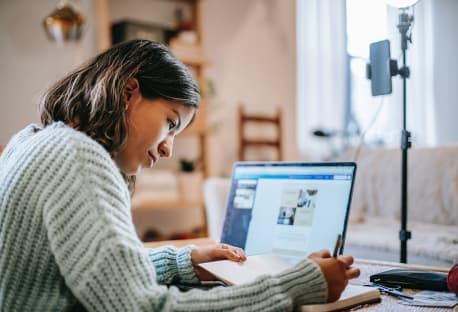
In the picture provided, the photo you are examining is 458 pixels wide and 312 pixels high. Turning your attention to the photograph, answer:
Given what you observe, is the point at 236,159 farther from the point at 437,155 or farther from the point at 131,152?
the point at 131,152

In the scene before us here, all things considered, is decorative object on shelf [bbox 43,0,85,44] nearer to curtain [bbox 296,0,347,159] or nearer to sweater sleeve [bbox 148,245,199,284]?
curtain [bbox 296,0,347,159]

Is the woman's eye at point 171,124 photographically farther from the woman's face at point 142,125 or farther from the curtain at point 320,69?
the curtain at point 320,69

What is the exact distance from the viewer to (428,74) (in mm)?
3877

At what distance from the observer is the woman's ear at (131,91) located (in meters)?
0.84

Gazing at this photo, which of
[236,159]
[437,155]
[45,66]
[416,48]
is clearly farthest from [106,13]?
[416,48]

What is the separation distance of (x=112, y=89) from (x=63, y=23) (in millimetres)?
2054

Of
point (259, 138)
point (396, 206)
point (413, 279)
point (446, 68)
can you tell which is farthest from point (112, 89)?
point (446, 68)

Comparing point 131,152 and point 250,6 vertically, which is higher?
point 250,6

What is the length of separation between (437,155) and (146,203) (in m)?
1.66

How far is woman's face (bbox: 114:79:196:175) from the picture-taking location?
2.81 feet

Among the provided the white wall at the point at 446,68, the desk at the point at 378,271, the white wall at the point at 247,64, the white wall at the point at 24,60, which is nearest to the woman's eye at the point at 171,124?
the desk at the point at 378,271

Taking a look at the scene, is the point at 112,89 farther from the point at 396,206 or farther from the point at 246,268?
the point at 396,206

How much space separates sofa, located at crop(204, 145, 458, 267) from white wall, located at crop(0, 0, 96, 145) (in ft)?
4.24

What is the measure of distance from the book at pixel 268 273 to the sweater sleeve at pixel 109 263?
43 mm
